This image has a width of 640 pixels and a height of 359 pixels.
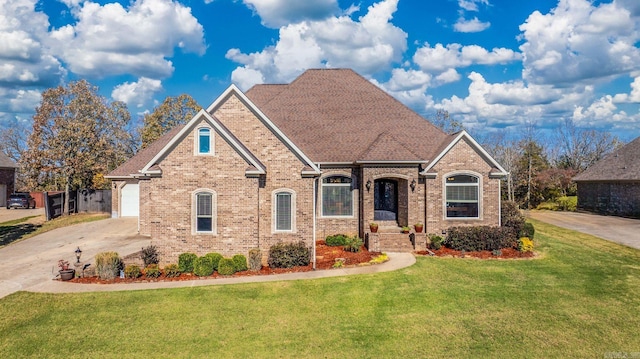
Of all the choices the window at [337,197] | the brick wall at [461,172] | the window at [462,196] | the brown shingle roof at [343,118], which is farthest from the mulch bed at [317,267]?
the window at [462,196]

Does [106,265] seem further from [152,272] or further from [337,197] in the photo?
[337,197]

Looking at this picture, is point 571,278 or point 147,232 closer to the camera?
point 571,278

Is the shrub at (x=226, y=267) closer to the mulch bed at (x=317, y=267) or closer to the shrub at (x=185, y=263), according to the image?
the mulch bed at (x=317, y=267)

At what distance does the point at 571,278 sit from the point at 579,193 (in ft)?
92.7

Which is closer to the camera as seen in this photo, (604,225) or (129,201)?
(604,225)

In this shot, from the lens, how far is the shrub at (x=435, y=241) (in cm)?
1797

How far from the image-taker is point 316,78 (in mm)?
25656

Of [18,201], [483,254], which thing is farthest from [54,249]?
[18,201]

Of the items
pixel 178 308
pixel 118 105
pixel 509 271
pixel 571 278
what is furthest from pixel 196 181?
pixel 118 105

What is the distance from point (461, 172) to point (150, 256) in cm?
1571

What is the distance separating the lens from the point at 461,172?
19422 mm

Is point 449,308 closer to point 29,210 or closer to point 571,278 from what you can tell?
point 571,278

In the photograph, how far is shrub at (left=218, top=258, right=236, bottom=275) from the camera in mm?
13992

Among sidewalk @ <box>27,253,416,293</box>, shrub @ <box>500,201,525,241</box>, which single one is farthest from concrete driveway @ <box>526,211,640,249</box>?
sidewalk @ <box>27,253,416,293</box>
